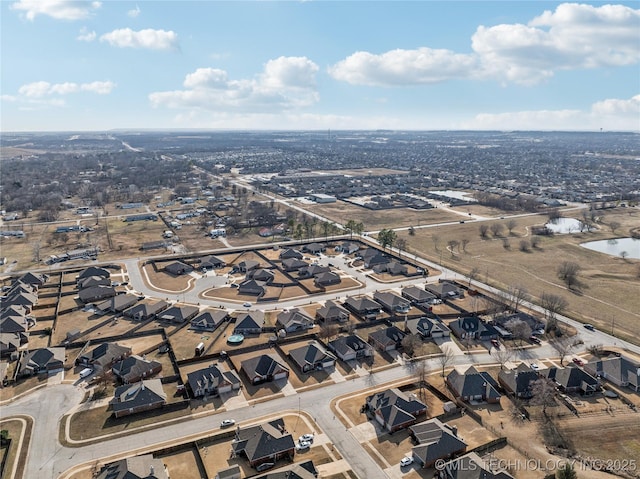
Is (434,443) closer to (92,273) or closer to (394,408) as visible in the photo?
A: (394,408)

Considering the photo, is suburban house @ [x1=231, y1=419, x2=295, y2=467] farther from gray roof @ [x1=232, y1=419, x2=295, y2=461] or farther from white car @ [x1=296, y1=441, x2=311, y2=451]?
white car @ [x1=296, y1=441, x2=311, y2=451]

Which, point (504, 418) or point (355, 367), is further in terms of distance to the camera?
point (355, 367)

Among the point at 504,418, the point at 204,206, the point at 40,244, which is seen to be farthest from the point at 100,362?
the point at 204,206

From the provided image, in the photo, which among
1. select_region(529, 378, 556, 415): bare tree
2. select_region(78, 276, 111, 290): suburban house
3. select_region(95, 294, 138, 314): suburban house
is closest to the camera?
select_region(529, 378, 556, 415): bare tree

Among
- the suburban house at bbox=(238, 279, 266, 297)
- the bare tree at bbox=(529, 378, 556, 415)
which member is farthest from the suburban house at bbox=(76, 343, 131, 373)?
the bare tree at bbox=(529, 378, 556, 415)

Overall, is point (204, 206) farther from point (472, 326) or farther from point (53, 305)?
point (472, 326)

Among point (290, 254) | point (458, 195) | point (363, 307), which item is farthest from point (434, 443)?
point (458, 195)

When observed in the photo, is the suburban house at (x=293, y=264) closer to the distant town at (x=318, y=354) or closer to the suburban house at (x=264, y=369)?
the distant town at (x=318, y=354)
